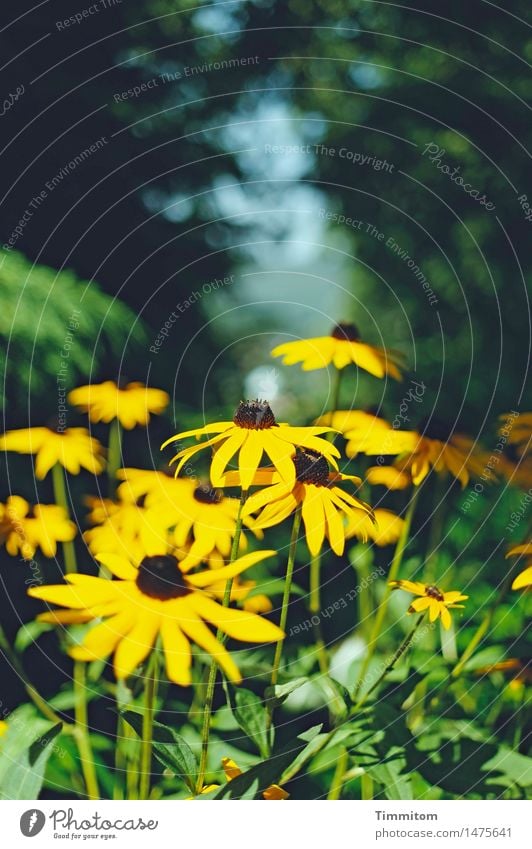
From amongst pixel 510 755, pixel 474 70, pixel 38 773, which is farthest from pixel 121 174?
pixel 510 755

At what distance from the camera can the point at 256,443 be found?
2.67 feet

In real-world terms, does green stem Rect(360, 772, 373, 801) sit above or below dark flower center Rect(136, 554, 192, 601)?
below

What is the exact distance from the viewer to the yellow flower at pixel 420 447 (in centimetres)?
97

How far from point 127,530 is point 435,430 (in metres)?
0.43

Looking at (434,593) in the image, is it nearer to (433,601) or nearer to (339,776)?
(433,601)

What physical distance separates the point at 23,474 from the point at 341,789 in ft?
2.11

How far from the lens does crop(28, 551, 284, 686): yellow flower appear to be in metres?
0.69

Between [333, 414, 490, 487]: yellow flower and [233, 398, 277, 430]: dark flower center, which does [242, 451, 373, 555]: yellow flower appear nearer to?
[233, 398, 277, 430]: dark flower center

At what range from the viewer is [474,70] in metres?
1.78

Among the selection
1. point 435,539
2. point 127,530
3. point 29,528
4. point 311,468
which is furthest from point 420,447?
point 29,528

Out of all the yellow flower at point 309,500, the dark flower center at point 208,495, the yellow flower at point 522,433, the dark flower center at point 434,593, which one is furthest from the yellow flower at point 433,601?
the yellow flower at point 522,433

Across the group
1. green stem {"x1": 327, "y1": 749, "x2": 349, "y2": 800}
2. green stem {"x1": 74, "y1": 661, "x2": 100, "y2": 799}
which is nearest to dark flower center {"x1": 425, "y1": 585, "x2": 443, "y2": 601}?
green stem {"x1": 327, "y1": 749, "x2": 349, "y2": 800}

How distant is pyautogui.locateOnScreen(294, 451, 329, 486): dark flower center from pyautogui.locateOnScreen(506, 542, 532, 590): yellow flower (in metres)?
0.27

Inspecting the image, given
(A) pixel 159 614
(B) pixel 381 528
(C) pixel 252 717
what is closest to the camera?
(A) pixel 159 614
